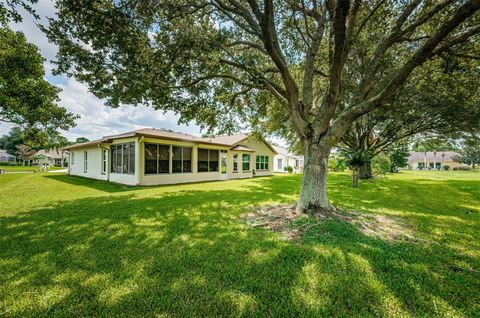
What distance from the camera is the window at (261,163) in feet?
72.8

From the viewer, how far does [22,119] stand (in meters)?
15.2

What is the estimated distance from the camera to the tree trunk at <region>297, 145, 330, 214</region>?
5.57 meters

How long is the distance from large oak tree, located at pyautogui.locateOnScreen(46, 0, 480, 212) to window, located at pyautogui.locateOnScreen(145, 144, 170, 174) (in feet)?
16.9

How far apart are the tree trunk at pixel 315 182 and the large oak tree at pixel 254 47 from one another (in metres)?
0.03

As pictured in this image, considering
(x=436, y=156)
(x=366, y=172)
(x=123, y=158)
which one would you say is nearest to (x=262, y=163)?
(x=366, y=172)

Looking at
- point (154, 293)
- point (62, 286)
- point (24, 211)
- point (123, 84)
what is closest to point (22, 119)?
point (24, 211)

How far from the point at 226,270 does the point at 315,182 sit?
143 inches

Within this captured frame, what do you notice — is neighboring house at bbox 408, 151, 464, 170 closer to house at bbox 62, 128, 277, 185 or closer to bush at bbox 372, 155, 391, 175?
bush at bbox 372, 155, 391, 175

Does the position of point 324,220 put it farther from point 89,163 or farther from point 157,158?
point 89,163

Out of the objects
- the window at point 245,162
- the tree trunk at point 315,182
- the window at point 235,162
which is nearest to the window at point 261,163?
the window at point 245,162

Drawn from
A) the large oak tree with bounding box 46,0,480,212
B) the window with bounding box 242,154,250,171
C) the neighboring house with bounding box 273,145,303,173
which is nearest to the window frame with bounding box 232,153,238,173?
the window with bounding box 242,154,250,171

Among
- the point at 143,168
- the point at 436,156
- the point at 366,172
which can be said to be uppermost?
the point at 436,156

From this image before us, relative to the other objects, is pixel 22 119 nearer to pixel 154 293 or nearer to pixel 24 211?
pixel 24 211

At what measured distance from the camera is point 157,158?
1279cm
